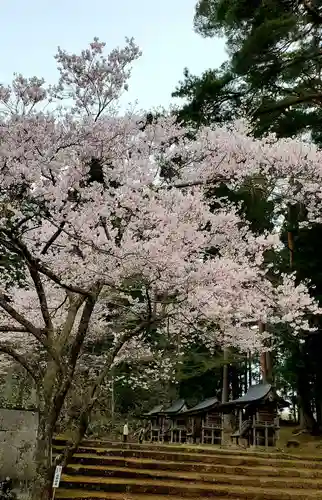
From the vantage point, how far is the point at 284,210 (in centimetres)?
1330

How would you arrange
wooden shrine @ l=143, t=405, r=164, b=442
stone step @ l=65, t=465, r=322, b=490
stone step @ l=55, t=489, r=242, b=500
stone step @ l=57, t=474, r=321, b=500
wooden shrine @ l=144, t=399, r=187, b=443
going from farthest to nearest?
wooden shrine @ l=143, t=405, r=164, b=442 → wooden shrine @ l=144, t=399, r=187, b=443 → stone step @ l=65, t=465, r=322, b=490 → stone step @ l=57, t=474, r=321, b=500 → stone step @ l=55, t=489, r=242, b=500

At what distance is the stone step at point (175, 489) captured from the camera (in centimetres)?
678

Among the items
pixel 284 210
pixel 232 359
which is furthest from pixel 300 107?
pixel 232 359

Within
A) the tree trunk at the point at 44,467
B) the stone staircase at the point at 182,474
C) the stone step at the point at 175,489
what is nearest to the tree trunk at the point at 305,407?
the stone staircase at the point at 182,474

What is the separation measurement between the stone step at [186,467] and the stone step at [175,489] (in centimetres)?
50

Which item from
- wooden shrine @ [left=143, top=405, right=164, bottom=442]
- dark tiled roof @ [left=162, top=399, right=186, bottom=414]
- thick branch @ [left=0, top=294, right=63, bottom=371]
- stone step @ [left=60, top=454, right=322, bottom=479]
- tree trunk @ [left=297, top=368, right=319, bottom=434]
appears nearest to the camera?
thick branch @ [left=0, top=294, right=63, bottom=371]

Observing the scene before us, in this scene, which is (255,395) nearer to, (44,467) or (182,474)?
(182,474)

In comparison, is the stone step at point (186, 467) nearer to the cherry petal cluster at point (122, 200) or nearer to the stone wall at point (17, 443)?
the stone wall at point (17, 443)

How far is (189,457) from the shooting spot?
848 centimetres

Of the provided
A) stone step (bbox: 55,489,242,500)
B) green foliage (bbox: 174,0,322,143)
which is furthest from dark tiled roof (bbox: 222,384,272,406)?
green foliage (bbox: 174,0,322,143)

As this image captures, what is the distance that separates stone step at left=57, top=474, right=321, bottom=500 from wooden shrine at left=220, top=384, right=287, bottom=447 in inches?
163

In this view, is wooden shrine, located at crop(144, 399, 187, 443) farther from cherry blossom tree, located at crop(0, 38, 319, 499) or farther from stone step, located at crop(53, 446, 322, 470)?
cherry blossom tree, located at crop(0, 38, 319, 499)

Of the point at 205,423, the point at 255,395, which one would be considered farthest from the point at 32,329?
the point at 205,423

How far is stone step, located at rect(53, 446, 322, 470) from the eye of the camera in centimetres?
A: 812
